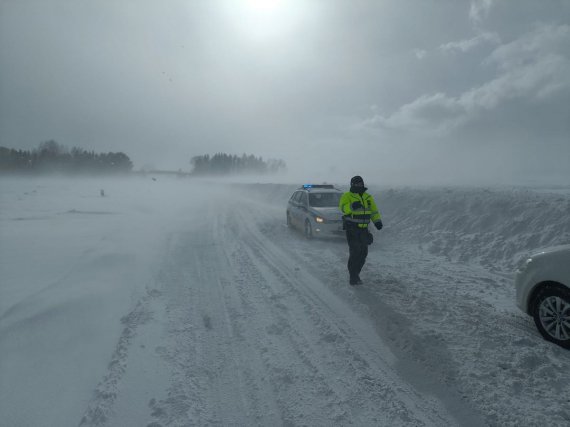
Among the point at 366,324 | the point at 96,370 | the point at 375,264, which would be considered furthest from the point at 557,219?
the point at 96,370

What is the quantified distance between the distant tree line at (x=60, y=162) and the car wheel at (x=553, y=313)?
108336mm

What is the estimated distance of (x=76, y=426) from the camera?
2686 millimetres

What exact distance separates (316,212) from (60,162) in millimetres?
106256

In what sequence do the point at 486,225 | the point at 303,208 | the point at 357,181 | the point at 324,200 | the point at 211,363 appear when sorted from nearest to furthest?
1. the point at 211,363
2. the point at 357,181
3. the point at 486,225
4. the point at 303,208
5. the point at 324,200

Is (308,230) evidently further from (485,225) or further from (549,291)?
(549,291)

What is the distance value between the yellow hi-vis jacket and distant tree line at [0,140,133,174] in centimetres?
10523

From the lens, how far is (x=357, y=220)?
6.38m

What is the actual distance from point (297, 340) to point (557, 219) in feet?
Answer: 28.0

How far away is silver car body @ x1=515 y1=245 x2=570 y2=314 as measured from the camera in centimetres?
400

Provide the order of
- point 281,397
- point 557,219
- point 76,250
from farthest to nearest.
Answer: point 557,219, point 76,250, point 281,397

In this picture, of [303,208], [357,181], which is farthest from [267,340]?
[303,208]

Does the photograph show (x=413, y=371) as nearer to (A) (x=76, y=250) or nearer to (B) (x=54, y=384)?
(B) (x=54, y=384)

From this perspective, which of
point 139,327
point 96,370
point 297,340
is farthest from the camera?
point 139,327

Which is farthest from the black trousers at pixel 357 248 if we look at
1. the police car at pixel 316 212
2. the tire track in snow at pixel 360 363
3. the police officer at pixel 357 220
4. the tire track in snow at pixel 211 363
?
the police car at pixel 316 212
